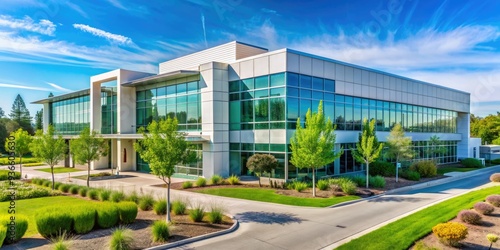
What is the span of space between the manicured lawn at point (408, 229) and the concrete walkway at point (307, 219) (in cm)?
59

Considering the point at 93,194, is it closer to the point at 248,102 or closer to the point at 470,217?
the point at 248,102

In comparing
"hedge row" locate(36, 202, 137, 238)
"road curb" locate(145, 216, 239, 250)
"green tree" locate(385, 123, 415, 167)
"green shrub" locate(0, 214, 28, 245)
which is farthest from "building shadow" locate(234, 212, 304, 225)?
"green tree" locate(385, 123, 415, 167)

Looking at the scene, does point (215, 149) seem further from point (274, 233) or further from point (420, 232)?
point (420, 232)

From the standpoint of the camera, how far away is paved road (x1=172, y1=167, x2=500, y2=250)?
35.7 feet

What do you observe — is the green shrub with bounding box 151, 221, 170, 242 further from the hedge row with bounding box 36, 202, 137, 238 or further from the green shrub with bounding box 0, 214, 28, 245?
the green shrub with bounding box 0, 214, 28, 245

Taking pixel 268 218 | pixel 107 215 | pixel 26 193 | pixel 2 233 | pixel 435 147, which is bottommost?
pixel 26 193

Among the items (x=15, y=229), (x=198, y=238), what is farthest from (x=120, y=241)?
(x=15, y=229)

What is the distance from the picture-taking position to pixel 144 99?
34.2 metres

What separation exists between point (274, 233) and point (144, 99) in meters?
26.4

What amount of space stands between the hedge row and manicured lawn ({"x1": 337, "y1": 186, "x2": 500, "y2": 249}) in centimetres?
881

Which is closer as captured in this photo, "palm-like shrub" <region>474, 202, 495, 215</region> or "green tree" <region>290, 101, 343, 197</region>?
"palm-like shrub" <region>474, 202, 495, 215</region>

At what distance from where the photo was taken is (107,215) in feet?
41.2

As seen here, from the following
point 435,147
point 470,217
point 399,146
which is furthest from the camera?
point 435,147

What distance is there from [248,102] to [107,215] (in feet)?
51.2
